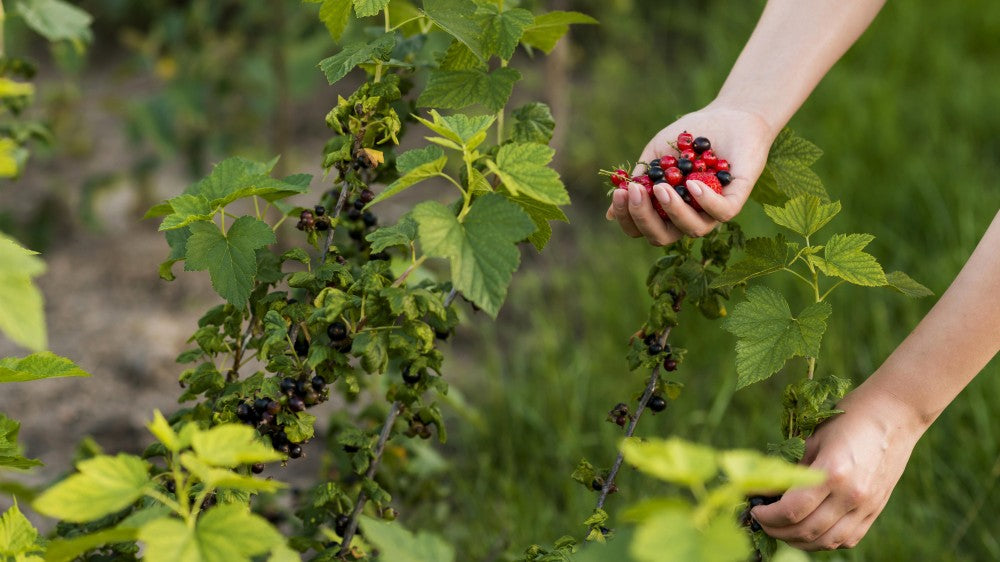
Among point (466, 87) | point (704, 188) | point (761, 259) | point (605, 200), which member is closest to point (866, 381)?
point (761, 259)

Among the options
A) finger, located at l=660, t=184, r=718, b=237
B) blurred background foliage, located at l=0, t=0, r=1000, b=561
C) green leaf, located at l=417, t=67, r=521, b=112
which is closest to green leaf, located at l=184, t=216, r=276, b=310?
green leaf, located at l=417, t=67, r=521, b=112

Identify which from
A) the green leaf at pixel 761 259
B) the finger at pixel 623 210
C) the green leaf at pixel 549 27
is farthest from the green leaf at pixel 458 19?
the green leaf at pixel 761 259

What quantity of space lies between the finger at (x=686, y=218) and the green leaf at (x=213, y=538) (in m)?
0.68

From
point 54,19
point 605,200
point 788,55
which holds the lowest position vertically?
point 605,200

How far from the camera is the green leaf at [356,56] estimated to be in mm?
1291

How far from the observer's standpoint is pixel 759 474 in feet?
2.43

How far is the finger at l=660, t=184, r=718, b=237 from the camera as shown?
1.32 m

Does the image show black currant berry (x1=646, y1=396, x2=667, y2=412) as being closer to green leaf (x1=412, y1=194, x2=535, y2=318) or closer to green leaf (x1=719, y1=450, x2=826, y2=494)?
green leaf (x1=412, y1=194, x2=535, y2=318)

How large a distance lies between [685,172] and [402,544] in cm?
67

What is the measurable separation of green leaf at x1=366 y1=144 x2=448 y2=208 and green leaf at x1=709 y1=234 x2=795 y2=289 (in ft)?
1.35

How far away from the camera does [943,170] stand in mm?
3182

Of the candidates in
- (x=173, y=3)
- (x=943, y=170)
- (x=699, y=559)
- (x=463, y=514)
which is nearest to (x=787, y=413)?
(x=699, y=559)

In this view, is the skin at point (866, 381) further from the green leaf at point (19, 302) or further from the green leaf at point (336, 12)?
the green leaf at point (19, 302)

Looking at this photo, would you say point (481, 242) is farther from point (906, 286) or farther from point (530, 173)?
point (906, 286)
